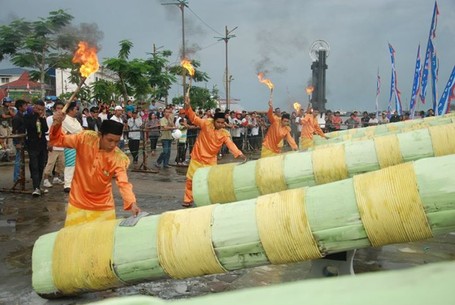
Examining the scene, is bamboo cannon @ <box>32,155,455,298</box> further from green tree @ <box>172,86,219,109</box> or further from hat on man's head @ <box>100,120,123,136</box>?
green tree @ <box>172,86,219,109</box>

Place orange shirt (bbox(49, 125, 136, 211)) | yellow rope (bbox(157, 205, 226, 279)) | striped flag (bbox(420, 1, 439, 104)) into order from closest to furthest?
yellow rope (bbox(157, 205, 226, 279)) < orange shirt (bbox(49, 125, 136, 211)) < striped flag (bbox(420, 1, 439, 104))

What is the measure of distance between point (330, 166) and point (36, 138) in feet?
18.0

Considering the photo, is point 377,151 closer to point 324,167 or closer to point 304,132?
point 324,167

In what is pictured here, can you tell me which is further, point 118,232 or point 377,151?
point 377,151

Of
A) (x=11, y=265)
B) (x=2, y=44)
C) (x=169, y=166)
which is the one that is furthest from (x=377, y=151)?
(x=2, y=44)

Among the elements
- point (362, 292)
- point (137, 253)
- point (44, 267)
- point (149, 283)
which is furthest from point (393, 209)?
point (44, 267)

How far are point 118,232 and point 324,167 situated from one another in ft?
9.85

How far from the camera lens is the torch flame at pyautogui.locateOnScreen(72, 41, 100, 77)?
16.2 ft

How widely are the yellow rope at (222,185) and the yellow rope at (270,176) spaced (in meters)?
0.36

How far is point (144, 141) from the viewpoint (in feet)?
39.1

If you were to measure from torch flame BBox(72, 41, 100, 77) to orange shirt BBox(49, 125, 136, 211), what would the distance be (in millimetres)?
782

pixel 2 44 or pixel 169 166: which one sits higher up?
pixel 2 44

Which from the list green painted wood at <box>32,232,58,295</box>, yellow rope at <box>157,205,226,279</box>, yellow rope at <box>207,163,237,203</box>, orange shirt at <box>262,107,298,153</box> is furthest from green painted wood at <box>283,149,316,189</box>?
orange shirt at <box>262,107,298,153</box>

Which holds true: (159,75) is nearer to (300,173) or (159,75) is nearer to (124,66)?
(124,66)
